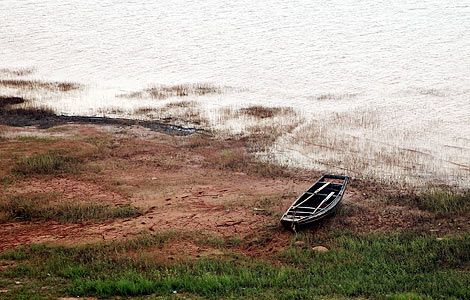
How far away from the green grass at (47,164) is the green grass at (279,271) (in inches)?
241

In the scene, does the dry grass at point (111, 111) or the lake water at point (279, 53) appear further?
the lake water at point (279, 53)

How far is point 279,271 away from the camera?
11.8 m

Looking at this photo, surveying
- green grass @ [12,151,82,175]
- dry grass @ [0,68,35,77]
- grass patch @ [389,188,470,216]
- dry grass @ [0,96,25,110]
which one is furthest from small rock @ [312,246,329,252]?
dry grass @ [0,68,35,77]

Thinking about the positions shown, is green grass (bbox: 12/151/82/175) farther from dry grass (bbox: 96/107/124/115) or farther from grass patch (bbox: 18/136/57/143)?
dry grass (bbox: 96/107/124/115)

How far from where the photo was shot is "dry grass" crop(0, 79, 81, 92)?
32.7 meters

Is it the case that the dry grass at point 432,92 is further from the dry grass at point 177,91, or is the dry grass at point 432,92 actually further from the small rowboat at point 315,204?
the small rowboat at point 315,204

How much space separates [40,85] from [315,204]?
76.3 feet

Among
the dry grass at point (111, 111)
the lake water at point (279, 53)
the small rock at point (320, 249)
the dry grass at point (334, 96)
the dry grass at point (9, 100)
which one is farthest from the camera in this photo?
the dry grass at point (334, 96)

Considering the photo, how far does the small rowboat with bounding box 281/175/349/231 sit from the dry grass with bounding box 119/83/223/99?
49.8ft

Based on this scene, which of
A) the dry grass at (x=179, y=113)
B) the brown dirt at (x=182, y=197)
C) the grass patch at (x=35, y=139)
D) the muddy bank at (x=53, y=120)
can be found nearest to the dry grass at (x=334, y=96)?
the dry grass at (x=179, y=113)

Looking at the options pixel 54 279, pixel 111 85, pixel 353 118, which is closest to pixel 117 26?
pixel 111 85

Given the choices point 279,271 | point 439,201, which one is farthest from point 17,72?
point 279,271

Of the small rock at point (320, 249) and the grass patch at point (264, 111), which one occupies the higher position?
the grass patch at point (264, 111)

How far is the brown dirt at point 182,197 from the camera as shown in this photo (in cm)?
1418
